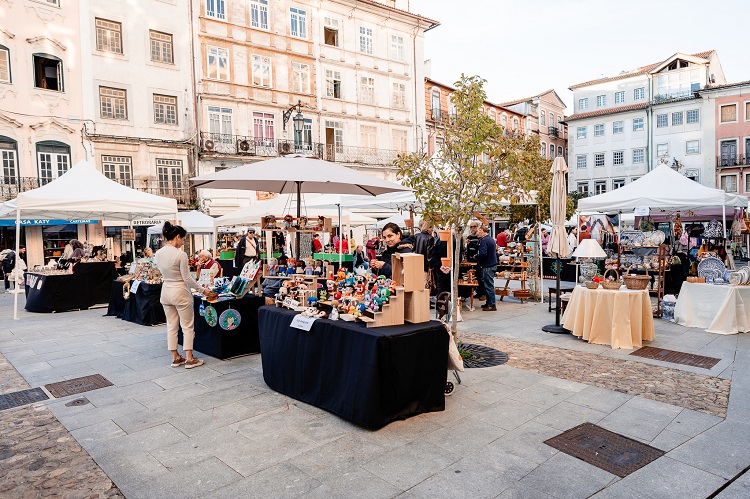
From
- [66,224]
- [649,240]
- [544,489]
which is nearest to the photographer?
[544,489]

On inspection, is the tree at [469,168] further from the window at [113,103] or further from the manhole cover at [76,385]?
the window at [113,103]

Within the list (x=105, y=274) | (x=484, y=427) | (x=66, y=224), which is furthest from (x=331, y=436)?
(x=66, y=224)

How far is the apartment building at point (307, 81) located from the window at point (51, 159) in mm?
5673

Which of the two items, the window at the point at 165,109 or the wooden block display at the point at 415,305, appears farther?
the window at the point at 165,109

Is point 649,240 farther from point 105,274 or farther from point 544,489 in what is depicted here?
point 105,274

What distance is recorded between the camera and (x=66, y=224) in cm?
2075

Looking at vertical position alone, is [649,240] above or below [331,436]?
above

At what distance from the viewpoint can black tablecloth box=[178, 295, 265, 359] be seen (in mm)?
6281

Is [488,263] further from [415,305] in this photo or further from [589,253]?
[415,305]

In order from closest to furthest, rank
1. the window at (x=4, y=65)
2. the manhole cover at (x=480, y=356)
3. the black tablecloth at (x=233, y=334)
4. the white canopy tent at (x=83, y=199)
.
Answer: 1. the manhole cover at (x=480, y=356)
2. the black tablecloth at (x=233, y=334)
3. the white canopy tent at (x=83, y=199)
4. the window at (x=4, y=65)

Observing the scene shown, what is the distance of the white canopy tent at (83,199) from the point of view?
964cm

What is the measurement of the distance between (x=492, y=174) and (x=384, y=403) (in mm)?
3772

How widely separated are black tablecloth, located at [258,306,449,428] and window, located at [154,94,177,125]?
71.2ft

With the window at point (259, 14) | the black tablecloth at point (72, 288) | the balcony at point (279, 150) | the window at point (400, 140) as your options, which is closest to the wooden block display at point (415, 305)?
the black tablecloth at point (72, 288)
